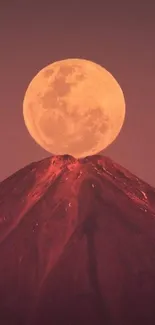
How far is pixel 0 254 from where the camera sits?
11820mm

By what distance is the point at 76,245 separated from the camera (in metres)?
12.0

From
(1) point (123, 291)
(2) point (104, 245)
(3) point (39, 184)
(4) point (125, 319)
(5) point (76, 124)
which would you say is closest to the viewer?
(4) point (125, 319)

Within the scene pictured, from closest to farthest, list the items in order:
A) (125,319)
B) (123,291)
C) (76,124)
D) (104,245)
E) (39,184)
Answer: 1. (125,319)
2. (123,291)
3. (76,124)
4. (104,245)
5. (39,184)

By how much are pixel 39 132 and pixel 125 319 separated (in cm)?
373

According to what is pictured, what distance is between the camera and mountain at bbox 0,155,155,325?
991 cm

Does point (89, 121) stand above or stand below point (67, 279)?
above

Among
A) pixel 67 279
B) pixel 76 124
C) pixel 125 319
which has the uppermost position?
pixel 76 124

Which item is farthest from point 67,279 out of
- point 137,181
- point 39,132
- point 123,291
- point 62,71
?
point 137,181

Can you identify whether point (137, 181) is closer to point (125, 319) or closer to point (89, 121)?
point (89, 121)

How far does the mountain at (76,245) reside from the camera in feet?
32.5

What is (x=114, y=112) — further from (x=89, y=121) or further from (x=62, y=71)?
(x=62, y=71)

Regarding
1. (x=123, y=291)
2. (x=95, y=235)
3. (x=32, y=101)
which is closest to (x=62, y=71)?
(x=32, y=101)

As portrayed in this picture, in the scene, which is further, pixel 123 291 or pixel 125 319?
pixel 123 291

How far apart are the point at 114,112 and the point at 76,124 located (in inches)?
30.5
